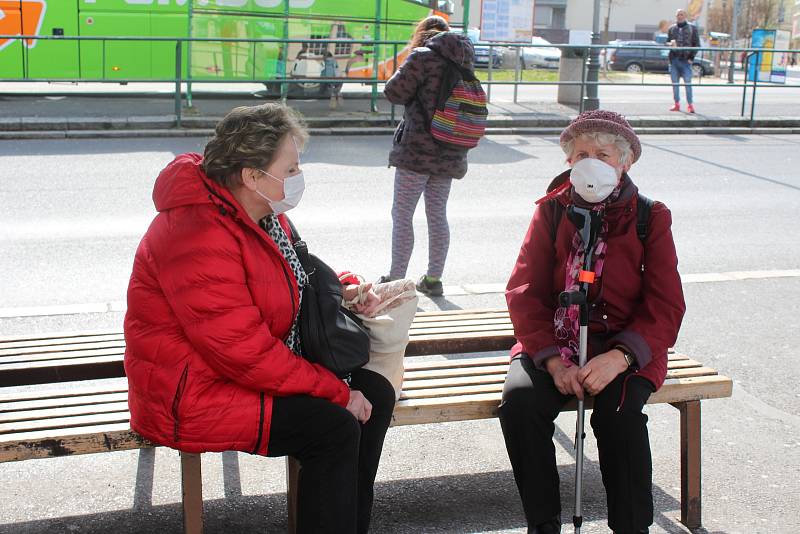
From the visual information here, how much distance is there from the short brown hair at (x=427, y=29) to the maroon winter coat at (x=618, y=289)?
284 cm

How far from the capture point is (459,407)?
3.55m

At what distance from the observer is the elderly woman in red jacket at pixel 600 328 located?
3.34 metres

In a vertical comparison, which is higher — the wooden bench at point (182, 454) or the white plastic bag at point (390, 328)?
the white plastic bag at point (390, 328)

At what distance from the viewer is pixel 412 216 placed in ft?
20.7

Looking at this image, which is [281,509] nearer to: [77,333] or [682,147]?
[77,333]

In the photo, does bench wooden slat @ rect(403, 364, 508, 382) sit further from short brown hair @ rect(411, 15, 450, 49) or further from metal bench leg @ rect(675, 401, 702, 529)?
short brown hair @ rect(411, 15, 450, 49)

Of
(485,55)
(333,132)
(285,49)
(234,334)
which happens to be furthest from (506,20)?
(234,334)

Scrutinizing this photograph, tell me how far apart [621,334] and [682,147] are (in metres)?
11.6

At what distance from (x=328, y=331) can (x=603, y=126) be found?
1.24 meters

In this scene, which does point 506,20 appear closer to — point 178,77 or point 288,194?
point 178,77

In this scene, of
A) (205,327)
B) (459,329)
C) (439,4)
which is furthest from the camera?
(439,4)

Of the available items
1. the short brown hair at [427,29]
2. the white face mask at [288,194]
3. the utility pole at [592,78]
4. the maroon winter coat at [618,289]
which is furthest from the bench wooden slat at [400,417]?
the utility pole at [592,78]

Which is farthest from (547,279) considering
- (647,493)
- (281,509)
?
(281,509)

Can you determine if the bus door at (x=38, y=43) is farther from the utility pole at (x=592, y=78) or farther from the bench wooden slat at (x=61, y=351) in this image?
the bench wooden slat at (x=61, y=351)
